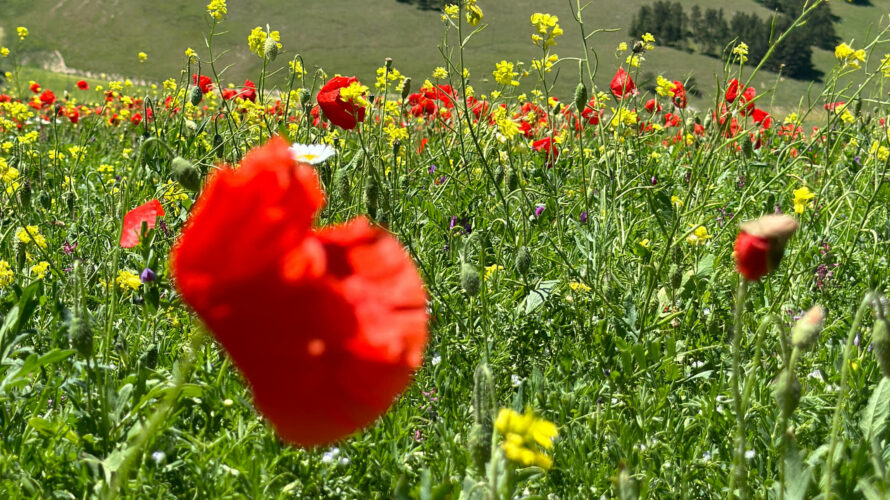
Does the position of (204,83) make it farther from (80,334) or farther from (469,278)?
(80,334)

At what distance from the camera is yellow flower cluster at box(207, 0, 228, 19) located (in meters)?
3.06

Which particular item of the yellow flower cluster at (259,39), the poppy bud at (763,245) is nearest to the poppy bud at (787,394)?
the poppy bud at (763,245)

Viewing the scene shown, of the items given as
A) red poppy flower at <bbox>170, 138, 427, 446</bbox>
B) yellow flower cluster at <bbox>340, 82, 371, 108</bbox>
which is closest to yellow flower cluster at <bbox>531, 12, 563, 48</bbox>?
yellow flower cluster at <bbox>340, 82, 371, 108</bbox>

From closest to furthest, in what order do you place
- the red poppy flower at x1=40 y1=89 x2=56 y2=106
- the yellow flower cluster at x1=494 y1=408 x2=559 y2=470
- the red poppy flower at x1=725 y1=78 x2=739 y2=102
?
1. the yellow flower cluster at x1=494 y1=408 x2=559 y2=470
2. the red poppy flower at x1=725 y1=78 x2=739 y2=102
3. the red poppy flower at x1=40 y1=89 x2=56 y2=106

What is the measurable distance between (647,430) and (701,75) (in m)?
97.4

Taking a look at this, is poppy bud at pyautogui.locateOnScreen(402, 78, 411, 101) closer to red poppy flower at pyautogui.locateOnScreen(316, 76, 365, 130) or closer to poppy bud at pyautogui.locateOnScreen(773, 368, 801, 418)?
red poppy flower at pyautogui.locateOnScreen(316, 76, 365, 130)

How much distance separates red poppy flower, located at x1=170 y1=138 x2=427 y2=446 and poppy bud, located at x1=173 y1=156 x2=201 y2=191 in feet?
3.79

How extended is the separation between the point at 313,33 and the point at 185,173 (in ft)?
364

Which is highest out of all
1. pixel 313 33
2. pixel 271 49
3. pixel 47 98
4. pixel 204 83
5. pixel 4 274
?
pixel 271 49

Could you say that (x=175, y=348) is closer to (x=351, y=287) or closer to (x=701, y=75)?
(x=351, y=287)

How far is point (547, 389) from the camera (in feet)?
6.37

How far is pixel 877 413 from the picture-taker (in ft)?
4.98

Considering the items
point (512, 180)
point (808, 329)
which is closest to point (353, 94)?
point (512, 180)

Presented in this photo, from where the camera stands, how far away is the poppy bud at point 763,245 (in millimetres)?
1012
